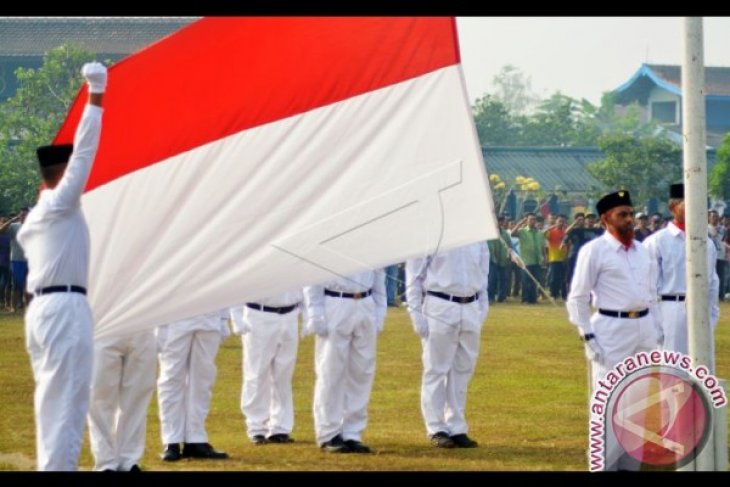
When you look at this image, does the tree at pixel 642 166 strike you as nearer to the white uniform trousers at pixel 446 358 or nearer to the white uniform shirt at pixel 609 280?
the white uniform trousers at pixel 446 358

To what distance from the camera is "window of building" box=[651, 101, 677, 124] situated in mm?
67000

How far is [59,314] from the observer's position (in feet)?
27.0

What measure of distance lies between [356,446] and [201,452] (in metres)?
1.15

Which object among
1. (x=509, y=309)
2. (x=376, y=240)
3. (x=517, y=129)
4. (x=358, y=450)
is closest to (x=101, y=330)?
(x=376, y=240)

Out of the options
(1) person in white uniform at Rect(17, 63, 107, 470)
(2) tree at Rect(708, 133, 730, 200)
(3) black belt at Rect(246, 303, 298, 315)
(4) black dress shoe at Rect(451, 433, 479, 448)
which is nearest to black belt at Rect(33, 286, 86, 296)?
(1) person in white uniform at Rect(17, 63, 107, 470)

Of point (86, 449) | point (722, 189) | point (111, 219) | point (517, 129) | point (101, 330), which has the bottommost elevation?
point (86, 449)

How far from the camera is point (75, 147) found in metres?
7.91

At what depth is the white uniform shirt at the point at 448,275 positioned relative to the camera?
463 inches

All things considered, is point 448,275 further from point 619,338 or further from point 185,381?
point 185,381

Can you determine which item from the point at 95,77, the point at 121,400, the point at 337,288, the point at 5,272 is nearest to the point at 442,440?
the point at 337,288

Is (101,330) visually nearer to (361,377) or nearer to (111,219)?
(111,219)

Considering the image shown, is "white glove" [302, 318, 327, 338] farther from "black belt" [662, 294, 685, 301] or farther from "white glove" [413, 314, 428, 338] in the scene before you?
"black belt" [662, 294, 685, 301]

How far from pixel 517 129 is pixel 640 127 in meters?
8.61

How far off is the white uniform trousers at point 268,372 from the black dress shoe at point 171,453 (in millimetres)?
1137
